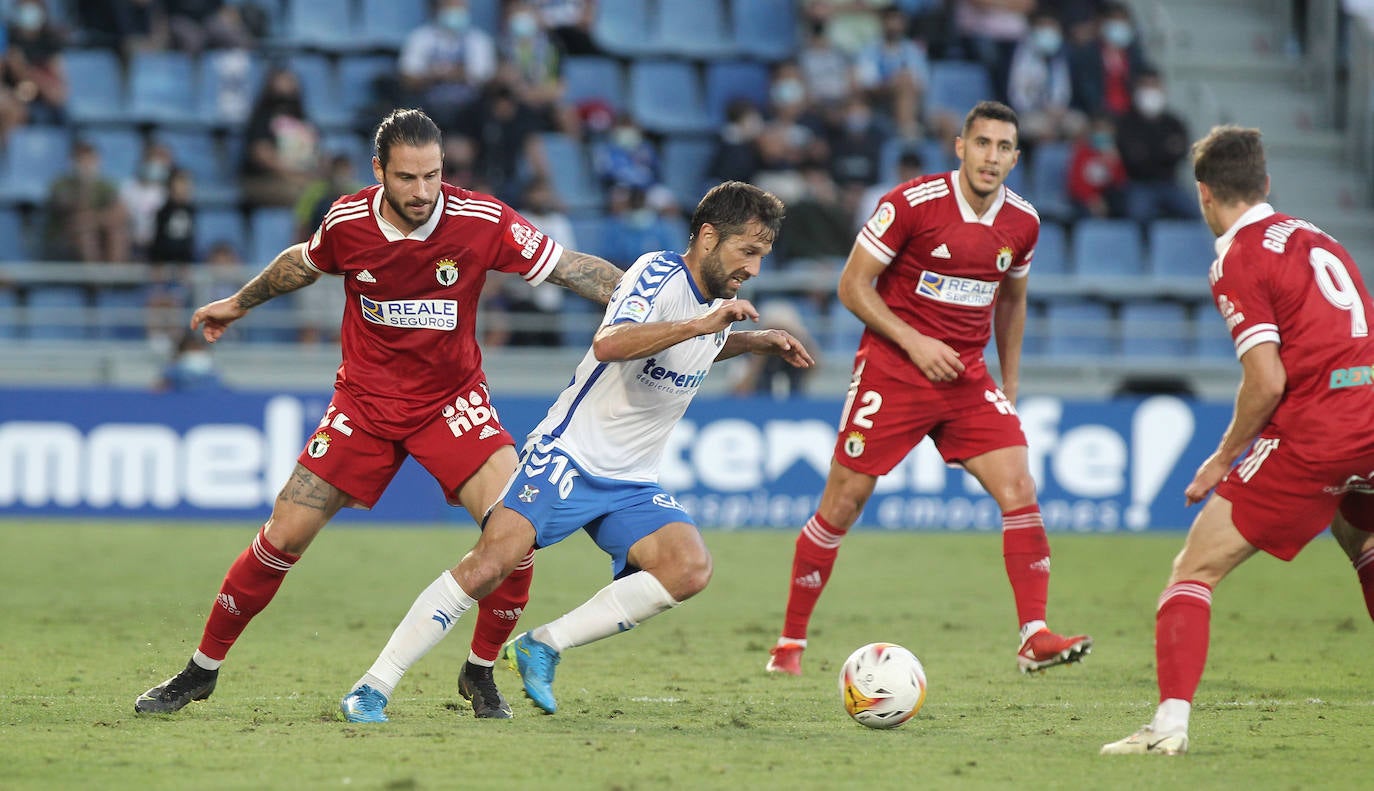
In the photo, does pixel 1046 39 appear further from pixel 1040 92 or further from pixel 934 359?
pixel 934 359

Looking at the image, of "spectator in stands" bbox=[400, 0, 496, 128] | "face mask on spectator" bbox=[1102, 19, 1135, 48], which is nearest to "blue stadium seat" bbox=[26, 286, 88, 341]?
"spectator in stands" bbox=[400, 0, 496, 128]

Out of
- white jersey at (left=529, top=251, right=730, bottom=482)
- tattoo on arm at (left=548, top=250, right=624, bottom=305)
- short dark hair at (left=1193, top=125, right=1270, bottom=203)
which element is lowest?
white jersey at (left=529, top=251, right=730, bottom=482)

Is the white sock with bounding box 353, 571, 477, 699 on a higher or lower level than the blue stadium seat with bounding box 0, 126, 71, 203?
lower

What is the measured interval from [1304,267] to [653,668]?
3.69 m

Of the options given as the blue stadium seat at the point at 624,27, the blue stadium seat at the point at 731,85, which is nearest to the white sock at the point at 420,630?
the blue stadium seat at the point at 731,85

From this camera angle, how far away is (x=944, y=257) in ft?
26.0

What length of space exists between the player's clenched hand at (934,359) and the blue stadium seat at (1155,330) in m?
10.1

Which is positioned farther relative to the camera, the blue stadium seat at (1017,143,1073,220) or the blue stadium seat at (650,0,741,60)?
the blue stadium seat at (650,0,741,60)

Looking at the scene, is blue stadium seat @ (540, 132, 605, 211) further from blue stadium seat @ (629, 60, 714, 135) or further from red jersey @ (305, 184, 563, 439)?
red jersey @ (305, 184, 563, 439)

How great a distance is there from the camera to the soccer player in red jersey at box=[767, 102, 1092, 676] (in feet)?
25.7

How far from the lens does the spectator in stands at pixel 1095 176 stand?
732 inches

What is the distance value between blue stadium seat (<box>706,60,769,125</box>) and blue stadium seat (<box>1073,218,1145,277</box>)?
391cm

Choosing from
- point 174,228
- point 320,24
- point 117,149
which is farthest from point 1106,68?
point 117,149

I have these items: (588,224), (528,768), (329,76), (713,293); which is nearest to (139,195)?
(329,76)
